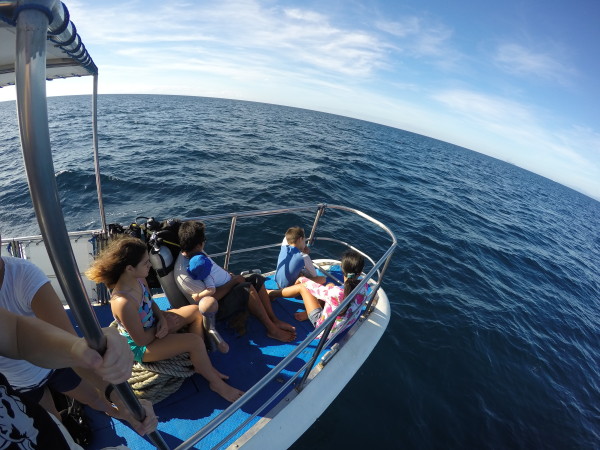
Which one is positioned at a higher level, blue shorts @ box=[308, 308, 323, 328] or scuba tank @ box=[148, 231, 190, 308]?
scuba tank @ box=[148, 231, 190, 308]

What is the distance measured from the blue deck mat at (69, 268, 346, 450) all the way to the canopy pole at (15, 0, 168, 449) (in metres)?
2.47

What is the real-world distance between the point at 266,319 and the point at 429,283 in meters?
6.18

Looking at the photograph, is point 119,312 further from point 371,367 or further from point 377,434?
point 371,367

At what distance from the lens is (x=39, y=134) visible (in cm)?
53

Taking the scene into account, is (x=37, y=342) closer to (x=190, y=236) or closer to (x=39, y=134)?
(x=39, y=134)

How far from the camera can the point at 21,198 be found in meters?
11.0

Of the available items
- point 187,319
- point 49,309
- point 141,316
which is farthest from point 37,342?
point 187,319

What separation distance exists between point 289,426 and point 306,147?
895 inches

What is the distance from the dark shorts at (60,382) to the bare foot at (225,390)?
45.0 inches

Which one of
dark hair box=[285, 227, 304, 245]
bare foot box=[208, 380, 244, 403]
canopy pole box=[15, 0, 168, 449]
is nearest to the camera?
canopy pole box=[15, 0, 168, 449]

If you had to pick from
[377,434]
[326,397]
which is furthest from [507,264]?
[326,397]

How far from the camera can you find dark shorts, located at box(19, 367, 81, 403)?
1.80 m

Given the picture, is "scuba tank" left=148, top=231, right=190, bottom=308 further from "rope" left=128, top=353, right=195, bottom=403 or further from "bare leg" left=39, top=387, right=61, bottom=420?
"bare leg" left=39, top=387, right=61, bottom=420

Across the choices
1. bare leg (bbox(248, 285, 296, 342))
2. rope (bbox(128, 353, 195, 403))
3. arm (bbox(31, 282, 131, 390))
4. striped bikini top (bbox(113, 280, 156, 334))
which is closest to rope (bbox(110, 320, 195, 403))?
rope (bbox(128, 353, 195, 403))
